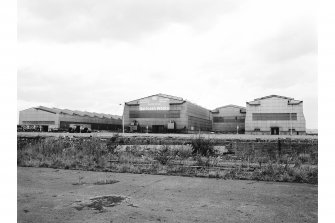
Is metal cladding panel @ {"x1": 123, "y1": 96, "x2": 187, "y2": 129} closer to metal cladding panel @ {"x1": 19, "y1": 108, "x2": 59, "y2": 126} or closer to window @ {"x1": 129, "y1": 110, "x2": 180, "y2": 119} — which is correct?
window @ {"x1": 129, "y1": 110, "x2": 180, "y2": 119}

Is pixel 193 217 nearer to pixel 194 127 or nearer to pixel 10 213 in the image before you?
pixel 10 213

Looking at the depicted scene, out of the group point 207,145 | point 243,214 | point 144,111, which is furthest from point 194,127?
point 243,214

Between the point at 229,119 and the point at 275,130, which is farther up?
the point at 229,119

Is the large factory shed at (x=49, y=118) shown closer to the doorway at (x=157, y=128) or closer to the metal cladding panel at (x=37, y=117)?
the metal cladding panel at (x=37, y=117)

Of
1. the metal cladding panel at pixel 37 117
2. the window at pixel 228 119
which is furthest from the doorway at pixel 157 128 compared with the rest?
the metal cladding panel at pixel 37 117

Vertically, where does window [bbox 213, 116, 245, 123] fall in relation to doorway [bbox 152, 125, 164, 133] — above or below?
above

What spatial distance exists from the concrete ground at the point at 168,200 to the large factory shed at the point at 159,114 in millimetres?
51390

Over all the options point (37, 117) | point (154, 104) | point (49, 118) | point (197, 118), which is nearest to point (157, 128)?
point (154, 104)

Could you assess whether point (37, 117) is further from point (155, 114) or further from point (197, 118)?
point (197, 118)

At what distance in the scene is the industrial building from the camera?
186 feet

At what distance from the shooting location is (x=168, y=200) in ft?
21.2

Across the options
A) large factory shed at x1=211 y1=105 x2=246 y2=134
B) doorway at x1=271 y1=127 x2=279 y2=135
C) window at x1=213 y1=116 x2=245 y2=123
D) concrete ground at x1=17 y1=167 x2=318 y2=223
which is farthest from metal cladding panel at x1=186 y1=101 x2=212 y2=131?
concrete ground at x1=17 y1=167 x2=318 y2=223

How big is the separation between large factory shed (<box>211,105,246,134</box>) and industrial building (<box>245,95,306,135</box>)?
11.4m

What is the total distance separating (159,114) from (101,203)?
56.4 m
